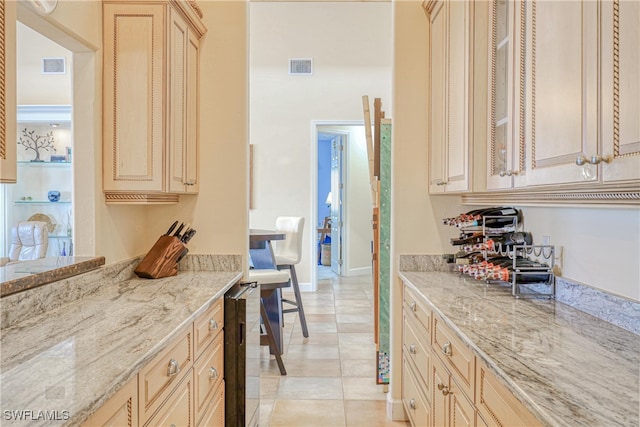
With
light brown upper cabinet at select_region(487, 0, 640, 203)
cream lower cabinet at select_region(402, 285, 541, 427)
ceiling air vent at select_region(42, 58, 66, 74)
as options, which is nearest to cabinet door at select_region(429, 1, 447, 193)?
light brown upper cabinet at select_region(487, 0, 640, 203)

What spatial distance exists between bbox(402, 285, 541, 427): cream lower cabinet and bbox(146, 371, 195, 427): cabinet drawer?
0.93 meters

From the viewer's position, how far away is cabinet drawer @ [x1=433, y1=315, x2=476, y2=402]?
139 centimetres

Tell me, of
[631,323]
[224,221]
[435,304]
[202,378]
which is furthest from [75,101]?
[631,323]

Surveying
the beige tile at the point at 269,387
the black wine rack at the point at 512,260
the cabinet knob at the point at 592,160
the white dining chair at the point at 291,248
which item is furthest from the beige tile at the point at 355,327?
the cabinet knob at the point at 592,160

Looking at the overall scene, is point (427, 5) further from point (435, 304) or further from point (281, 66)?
point (281, 66)

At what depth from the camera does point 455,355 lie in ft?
5.06

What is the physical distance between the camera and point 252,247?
356 centimetres

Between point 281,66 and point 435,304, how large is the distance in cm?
465

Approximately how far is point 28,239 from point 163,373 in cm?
324

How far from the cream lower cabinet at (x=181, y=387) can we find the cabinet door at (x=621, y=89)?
4.15 feet

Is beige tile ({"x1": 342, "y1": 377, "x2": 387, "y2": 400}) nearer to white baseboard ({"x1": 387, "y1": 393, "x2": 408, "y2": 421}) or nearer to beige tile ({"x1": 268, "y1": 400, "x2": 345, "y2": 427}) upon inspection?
beige tile ({"x1": 268, "y1": 400, "x2": 345, "y2": 427})

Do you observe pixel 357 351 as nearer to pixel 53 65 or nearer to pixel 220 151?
pixel 220 151

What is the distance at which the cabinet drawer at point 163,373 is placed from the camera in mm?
1211

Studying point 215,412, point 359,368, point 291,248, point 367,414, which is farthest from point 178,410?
point 291,248
